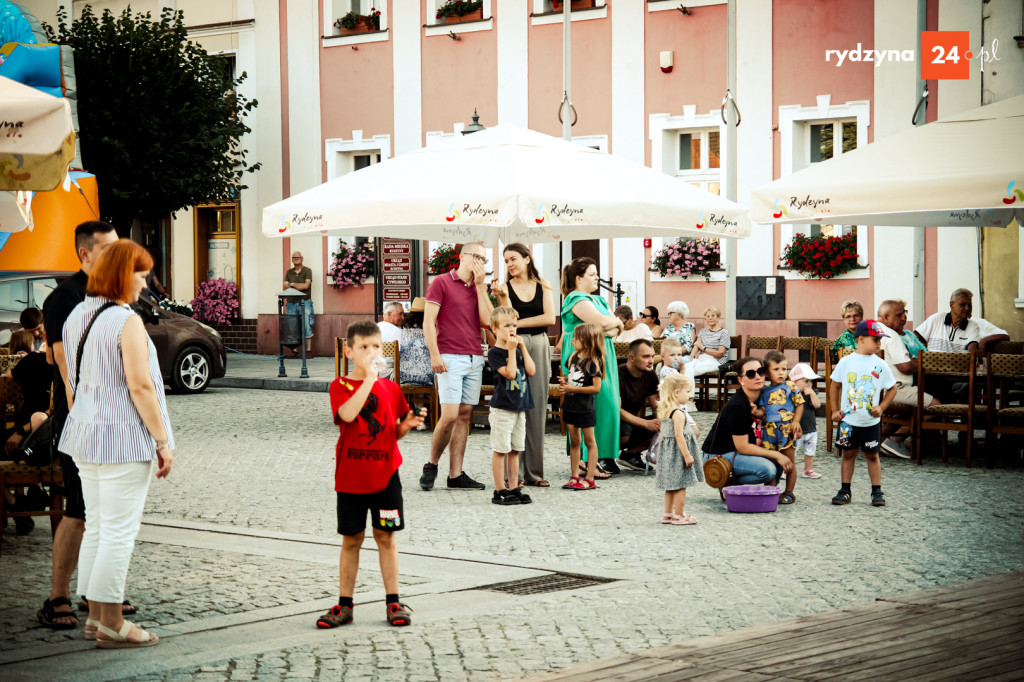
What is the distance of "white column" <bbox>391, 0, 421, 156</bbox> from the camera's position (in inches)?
1059

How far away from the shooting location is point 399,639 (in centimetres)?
593

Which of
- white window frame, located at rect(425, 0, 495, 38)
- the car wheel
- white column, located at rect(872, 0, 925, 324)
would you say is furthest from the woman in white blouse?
white window frame, located at rect(425, 0, 495, 38)

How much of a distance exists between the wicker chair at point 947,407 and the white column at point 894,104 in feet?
32.1

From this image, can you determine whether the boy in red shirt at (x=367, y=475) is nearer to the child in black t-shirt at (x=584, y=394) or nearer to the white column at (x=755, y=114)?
the child in black t-shirt at (x=584, y=394)

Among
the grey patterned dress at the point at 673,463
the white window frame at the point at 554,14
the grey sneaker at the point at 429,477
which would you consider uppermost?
the white window frame at the point at 554,14

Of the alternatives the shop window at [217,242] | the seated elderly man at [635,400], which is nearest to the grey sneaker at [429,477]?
the seated elderly man at [635,400]

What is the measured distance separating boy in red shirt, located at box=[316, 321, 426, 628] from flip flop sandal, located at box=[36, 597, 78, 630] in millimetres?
1181

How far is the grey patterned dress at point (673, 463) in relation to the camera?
359 inches

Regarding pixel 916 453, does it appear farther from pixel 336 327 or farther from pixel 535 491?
pixel 336 327

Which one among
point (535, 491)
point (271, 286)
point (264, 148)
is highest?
point (264, 148)

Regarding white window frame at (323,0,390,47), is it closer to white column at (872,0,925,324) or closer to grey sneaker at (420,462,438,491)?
white column at (872,0,925,324)

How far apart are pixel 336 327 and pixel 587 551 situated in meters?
20.3

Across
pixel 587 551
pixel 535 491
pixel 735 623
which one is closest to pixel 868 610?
pixel 735 623

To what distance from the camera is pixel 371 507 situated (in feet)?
20.6
